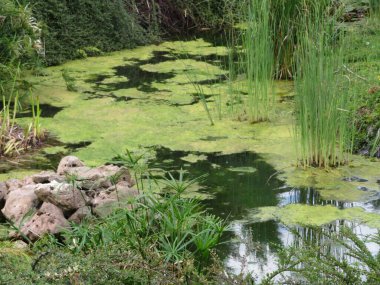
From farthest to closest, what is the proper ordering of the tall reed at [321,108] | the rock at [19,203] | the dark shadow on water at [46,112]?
the dark shadow on water at [46,112]
the tall reed at [321,108]
the rock at [19,203]

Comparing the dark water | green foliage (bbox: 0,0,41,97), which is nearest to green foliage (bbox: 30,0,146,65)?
green foliage (bbox: 0,0,41,97)

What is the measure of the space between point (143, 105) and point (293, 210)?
2533mm

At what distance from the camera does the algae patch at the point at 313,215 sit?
15.2 ft

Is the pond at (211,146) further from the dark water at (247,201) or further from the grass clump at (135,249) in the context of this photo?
the grass clump at (135,249)

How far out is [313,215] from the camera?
473 cm

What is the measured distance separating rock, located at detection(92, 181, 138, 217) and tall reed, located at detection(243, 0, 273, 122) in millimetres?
1897

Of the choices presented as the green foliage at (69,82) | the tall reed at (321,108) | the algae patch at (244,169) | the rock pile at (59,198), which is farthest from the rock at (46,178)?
the green foliage at (69,82)

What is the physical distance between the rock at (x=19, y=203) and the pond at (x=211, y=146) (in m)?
0.70

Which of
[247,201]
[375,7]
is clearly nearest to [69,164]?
[247,201]

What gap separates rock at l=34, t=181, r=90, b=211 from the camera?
176 inches

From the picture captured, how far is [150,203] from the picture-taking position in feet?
13.7

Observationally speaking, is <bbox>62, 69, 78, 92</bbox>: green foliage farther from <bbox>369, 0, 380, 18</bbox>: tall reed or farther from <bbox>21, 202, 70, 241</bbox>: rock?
<bbox>369, 0, 380, 18</bbox>: tall reed

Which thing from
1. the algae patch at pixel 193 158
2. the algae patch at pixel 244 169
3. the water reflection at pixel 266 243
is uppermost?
the algae patch at pixel 193 158

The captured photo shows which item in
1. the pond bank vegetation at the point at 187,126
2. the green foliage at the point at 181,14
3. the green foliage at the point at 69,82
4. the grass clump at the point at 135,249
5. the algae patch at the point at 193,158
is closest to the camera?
the grass clump at the point at 135,249
